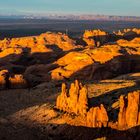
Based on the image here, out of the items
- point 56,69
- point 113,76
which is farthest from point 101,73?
point 56,69

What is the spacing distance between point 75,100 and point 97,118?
22.8ft

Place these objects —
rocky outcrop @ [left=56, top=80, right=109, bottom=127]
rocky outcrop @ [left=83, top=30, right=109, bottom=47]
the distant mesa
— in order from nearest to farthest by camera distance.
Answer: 1. rocky outcrop @ [left=56, top=80, right=109, bottom=127]
2. the distant mesa
3. rocky outcrop @ [left=83, top=30, right=109, bottom=47]

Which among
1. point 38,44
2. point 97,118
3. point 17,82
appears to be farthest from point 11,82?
point 38,44

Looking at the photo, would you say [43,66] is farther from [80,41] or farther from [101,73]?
[80,41]

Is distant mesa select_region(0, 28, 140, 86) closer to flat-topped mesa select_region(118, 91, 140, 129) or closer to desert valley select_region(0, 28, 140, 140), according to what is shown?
desert valley select_region(0, 28, 140, 140)

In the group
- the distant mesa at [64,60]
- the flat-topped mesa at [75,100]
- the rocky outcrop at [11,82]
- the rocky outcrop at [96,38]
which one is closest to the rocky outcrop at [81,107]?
the flat-topped mesa at [75,100]

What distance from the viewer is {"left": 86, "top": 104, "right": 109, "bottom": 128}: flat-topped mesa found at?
57.5 m

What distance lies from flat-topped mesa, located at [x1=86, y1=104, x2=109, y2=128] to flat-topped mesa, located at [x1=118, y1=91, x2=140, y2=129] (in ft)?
5.80

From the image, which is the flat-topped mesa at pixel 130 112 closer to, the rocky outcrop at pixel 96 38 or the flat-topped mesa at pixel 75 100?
the flat-topped mesa at pixel 75 100

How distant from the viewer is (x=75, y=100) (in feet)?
211

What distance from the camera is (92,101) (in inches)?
2621

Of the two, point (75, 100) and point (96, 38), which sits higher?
point (75, 100)

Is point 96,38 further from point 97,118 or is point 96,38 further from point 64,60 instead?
point 97,118

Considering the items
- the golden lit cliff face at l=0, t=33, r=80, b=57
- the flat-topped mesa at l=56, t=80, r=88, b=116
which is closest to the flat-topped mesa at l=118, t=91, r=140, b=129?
the flat-topped mesa at l=56, t=80, r=88, b=116
